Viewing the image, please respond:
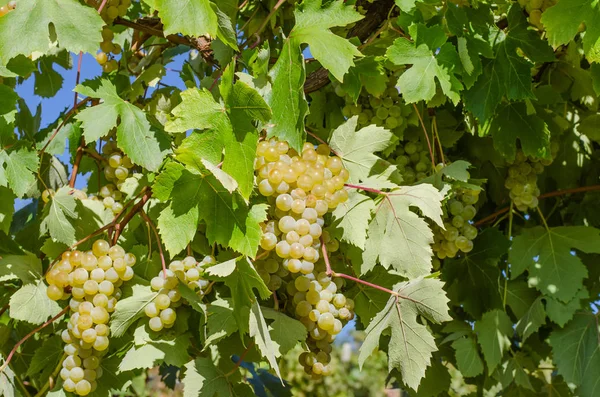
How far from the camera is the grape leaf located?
3.80ft

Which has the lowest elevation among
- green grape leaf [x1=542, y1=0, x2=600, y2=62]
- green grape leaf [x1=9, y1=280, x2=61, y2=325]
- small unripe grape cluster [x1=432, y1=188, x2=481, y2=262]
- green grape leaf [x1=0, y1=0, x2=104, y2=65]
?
small unripe grape cluster [x1=432, y1=188, x2=481, y2=262]

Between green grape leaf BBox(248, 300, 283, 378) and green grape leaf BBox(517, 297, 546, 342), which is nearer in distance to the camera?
green grape leaf BBox(248, 300, 283, 378)

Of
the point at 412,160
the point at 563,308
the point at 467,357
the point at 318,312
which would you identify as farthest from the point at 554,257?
the point at 318,312

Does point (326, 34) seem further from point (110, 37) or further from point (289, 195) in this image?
point (110, 37)

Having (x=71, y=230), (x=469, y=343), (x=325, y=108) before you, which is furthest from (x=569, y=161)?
(x=71, y=230)

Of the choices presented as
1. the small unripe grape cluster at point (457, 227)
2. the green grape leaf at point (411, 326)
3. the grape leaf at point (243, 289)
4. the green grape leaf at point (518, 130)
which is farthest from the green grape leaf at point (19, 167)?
the green grape leaf at point (518, 130)

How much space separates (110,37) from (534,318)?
4.57ft

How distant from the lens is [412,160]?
176cm

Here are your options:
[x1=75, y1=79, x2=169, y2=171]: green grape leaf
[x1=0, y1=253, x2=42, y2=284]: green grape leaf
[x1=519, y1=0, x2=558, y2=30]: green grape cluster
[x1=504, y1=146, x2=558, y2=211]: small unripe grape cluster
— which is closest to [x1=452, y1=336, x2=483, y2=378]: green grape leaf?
[x1=504, y1=146, x2=558, y2=211]: small unripe grape cluster

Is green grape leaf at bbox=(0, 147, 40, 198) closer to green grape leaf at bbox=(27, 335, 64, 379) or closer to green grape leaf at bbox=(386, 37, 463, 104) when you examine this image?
green grape leaf at bbox=(27, 335, 64, 379)

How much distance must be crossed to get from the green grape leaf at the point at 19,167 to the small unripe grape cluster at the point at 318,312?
0.61 meters

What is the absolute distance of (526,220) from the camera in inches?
84.0

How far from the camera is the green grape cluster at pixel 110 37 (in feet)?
5.18

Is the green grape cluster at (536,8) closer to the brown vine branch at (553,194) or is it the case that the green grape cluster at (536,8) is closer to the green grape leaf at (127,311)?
the brown vine branch at (553,194)
